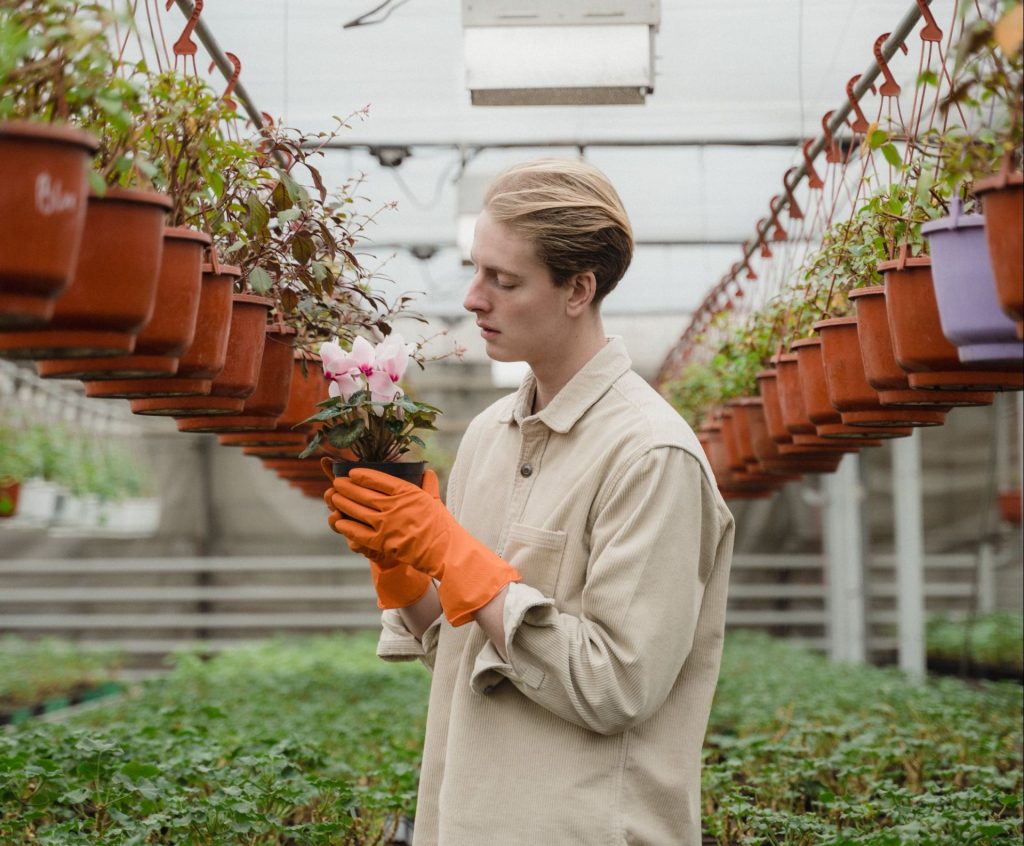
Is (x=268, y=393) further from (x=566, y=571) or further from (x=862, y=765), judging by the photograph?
(x=862, y=765)

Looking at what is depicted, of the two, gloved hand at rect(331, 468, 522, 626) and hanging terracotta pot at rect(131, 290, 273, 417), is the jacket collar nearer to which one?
gloved hand at rect(331, 468, 522, 626)

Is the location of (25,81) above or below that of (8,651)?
above

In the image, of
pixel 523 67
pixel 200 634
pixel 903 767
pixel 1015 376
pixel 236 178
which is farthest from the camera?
pixel 200 634

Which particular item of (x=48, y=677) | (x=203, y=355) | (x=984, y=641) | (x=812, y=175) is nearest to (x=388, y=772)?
(x=203, y=355)

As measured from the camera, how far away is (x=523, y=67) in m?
3.17

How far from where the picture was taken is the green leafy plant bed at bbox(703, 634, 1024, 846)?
2.46 m

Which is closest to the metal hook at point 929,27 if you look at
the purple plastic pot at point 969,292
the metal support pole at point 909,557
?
the purple plastic pot at point 969,292

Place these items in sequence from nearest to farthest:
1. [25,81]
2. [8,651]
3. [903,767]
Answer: [25,81] → [903,767] → [8,651]

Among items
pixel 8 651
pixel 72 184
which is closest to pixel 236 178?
pixel 72 184

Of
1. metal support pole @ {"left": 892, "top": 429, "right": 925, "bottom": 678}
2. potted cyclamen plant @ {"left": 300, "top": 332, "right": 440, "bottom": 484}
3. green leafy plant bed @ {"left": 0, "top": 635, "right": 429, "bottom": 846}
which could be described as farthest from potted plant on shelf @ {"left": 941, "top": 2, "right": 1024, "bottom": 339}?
metal support pole @ {"left": 892, "top": 429, "right": 925, "bottom": 678}

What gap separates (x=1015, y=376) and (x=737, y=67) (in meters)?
3.32

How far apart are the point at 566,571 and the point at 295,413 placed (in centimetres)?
111

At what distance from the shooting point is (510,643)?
1.57 meters

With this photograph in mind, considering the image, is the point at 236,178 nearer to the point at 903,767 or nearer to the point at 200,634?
the point at 903,767
